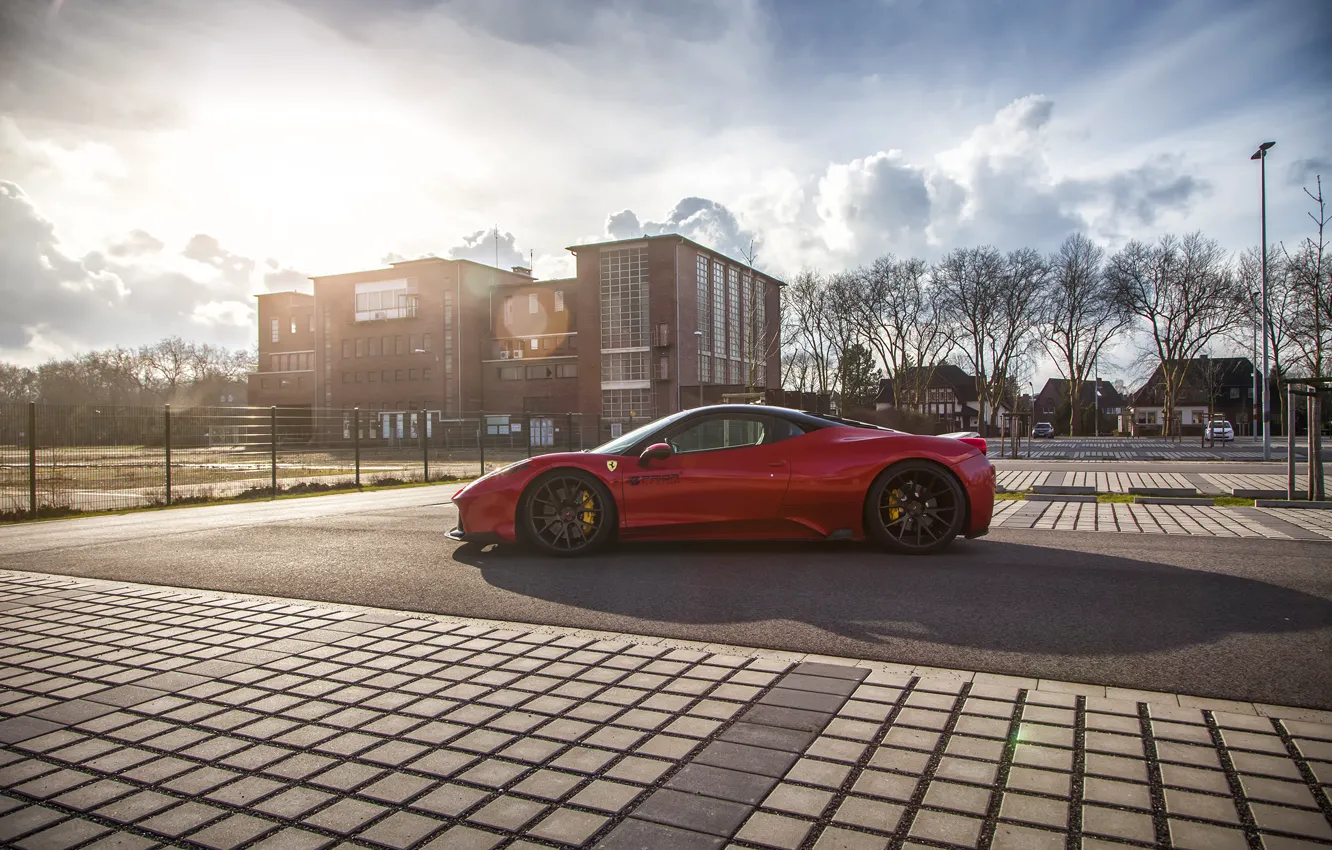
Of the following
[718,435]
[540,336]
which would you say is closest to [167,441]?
[718,435]

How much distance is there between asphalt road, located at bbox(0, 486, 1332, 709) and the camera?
3.74 meters

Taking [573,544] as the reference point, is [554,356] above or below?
above

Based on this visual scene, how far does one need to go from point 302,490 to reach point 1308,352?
35290 millimetres

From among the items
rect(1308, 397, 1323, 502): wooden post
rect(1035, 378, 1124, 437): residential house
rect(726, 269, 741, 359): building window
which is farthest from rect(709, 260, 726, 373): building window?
rect(1308, 397, 1323, 502): wooden post

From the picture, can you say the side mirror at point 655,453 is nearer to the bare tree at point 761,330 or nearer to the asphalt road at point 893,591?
the asphalt road at point 893,591

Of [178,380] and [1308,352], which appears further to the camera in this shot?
[178,380]

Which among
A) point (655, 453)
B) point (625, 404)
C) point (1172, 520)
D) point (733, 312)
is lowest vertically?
point (1172, 520)

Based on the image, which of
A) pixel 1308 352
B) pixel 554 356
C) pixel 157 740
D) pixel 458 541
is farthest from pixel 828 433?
pixel 554 356

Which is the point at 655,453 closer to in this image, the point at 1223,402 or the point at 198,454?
the point at 198,454

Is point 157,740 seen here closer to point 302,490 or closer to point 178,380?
point 302,490

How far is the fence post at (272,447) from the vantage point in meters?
16.8

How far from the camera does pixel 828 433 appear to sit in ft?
22.5

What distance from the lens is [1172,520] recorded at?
29.0 ft

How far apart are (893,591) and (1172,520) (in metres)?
5.33
